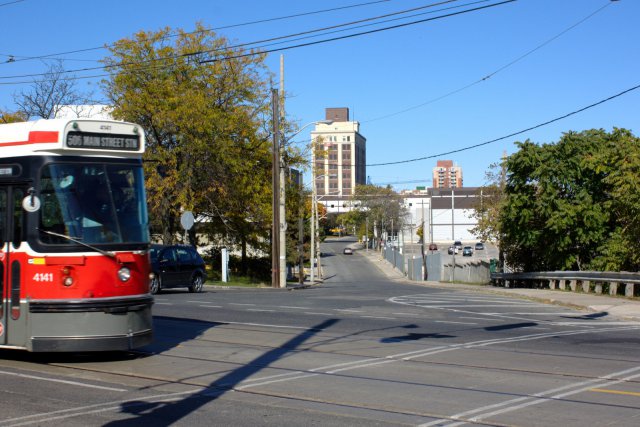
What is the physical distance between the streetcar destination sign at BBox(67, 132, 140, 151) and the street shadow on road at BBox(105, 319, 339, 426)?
11.9ft

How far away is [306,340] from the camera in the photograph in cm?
1362

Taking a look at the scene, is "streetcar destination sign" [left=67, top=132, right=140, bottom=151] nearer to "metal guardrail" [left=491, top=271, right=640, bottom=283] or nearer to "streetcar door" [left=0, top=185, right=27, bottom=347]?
"streetcar door" [left=0, top=185, right=27, bottom=347]

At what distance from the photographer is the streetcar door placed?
1038 cm

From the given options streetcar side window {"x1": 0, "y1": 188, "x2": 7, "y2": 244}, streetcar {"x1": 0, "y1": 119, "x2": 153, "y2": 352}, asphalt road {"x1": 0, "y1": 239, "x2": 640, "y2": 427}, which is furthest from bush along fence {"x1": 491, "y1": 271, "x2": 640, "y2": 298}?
streetcar side window {"x1": 0, "y1": 188, "x2": 7, "y2": 244}

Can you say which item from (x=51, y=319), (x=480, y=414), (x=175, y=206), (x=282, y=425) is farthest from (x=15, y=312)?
(x=175, y=206)

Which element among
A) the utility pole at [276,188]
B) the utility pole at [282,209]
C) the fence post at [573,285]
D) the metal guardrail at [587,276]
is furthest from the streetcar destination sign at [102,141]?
the utility pole at [282,209]

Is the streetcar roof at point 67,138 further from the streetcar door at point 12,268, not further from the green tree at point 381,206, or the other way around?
the green tree at point 381,206

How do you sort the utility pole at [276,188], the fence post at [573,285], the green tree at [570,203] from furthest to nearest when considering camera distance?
the utility pole at [276,188] < the green tree at [570,203] < the fence post at [573,285]

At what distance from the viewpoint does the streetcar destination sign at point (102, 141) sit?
1056 centimetres

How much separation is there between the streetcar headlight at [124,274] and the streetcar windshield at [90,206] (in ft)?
1.31

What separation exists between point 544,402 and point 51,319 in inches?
250

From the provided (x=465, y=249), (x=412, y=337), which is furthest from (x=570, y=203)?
(x=465, y=249)

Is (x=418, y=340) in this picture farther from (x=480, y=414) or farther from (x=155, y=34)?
(x=155, y=34)

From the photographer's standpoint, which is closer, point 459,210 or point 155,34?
point 155,34
